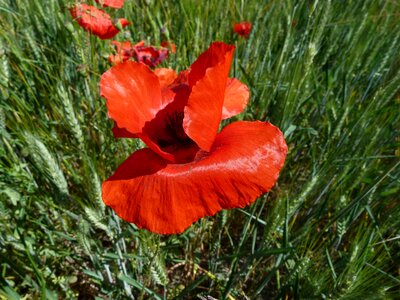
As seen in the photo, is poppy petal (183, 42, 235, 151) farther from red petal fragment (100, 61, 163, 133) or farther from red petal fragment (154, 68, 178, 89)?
red petal fragment (154, 68, 178, 89)

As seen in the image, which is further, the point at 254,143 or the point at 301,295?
the point at 301,295

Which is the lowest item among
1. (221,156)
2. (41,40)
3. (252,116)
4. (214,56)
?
(252,116)

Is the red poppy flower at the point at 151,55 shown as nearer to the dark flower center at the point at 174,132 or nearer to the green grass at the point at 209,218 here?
the green grass at the point at 209,218

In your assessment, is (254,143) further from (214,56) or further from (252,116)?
(252,116)

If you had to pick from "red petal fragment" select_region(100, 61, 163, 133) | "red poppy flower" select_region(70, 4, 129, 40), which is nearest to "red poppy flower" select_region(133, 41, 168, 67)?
"red poppy flower" select_region(70, 4, 129, 40)

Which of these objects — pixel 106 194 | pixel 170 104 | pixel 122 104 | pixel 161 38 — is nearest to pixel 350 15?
pixel 161 38

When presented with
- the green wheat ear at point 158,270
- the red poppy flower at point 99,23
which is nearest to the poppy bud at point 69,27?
the red poppy flower at point 99,23

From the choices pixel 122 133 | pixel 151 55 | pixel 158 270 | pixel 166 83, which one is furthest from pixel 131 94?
pixel 151 55
